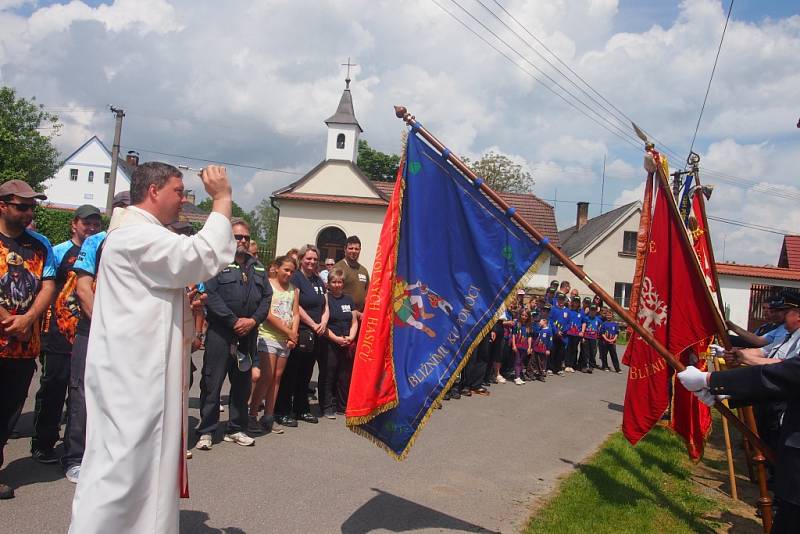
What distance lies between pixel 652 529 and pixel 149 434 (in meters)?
4.06

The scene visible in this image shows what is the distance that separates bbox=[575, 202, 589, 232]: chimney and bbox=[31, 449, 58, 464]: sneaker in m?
43.3

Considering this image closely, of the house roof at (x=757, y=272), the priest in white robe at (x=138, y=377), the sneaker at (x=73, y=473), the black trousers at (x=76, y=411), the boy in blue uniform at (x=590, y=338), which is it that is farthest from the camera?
the house roof at (x=757, y=272)

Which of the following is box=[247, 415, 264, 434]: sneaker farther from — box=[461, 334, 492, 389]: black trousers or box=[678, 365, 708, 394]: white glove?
box=[461, 334, 492, 389]: black trousers

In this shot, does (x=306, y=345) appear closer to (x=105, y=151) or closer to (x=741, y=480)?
(x=741, y=480)

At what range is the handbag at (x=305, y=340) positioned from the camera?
7074 mm

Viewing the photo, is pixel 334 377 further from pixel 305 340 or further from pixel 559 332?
pixel 559 332

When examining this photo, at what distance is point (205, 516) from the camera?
4250 millimetres

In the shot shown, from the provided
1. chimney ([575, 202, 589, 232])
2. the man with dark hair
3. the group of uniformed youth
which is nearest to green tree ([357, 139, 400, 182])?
chimney ([575, 202, 589, 232])

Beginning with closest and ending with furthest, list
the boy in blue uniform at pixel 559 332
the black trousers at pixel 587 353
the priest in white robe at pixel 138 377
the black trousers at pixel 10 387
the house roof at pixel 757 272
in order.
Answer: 1. the priest in white robe at pixel 138 377
2. the black trousers at pixel 10 387
3. the boy in blue uniform at pixel 559 332
4. the black trousers at pixel 587 353
5. the house roof at pixel 757 272

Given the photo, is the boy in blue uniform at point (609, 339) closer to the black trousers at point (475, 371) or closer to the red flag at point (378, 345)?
the black trousers at point (475, 371)

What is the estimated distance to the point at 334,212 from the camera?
112 feet

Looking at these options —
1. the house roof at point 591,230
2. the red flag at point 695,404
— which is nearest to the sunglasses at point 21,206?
the red flag at point 695,404

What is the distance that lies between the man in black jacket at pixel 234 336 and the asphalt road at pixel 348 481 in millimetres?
265

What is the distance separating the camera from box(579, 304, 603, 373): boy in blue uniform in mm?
15641
